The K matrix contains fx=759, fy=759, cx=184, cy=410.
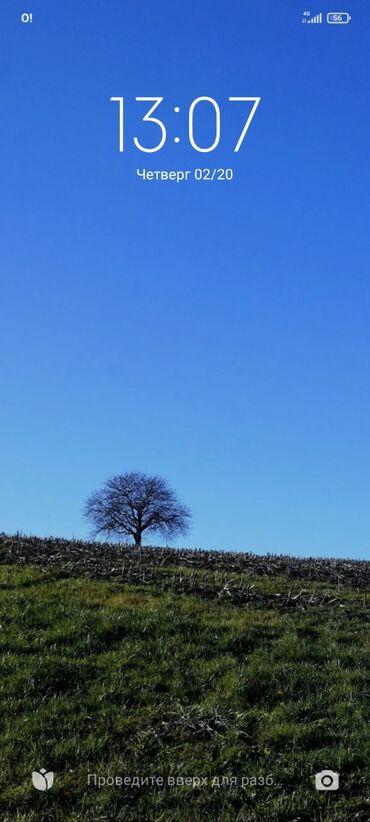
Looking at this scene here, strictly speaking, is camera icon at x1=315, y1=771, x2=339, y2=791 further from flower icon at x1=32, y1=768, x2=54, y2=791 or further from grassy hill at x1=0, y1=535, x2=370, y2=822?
flower icon at x1=32, y1=768, x2=54, y2=791

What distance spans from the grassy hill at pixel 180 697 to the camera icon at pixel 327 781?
3.1 inches

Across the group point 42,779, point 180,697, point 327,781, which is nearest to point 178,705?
point 180,697

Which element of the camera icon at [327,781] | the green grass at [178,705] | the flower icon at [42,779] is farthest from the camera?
the camera icon at [327,781]

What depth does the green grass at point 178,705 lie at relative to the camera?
9.80 meters

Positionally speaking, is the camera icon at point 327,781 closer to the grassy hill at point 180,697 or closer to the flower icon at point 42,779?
the grassy hill at point 180,697

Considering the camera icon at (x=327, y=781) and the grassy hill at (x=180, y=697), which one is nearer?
the grassy hill at (x=180, y=697)

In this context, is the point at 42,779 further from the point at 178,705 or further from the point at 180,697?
the point at 180,697

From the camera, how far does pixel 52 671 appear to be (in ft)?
42.4

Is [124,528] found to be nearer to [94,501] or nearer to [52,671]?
[94,501]

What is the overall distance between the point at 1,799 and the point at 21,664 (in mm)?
3617

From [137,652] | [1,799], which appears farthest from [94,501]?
[1,799]

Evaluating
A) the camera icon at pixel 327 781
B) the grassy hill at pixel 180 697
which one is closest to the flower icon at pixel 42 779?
the grassy hill at pixel 180 697

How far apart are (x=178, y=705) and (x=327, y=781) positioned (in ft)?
8.62

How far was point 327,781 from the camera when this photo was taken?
10.2 meters
